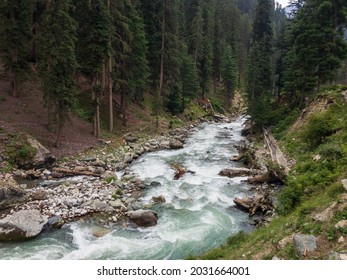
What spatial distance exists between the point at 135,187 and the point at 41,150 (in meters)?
7.29

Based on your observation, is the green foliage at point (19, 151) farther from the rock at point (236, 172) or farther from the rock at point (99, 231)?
the rock at point (236, 172)

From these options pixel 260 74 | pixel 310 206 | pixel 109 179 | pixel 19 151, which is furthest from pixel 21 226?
pixel 260 74

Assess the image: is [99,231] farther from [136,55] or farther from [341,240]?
[136,55]

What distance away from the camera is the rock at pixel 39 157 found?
20.4 meters

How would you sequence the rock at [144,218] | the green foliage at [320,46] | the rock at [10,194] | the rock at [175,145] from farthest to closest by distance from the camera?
the rock at [175,145], the green foliage at [320,46], the rock at [10,194], the rock at [144,218]

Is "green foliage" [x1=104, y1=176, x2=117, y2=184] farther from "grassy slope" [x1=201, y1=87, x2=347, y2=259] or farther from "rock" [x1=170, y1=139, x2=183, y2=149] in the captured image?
"rock" [x1=170, y1=139, x2=183, y2=149]

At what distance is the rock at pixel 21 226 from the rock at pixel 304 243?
1007cm

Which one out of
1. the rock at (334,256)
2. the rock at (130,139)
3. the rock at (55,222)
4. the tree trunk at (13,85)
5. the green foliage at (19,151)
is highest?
the tree trunk at (13,85)

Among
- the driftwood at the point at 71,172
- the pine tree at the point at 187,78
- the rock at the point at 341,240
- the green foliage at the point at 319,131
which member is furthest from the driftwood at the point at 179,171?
the pine tree at the point at 187,78

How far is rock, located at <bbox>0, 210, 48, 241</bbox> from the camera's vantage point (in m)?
12.5

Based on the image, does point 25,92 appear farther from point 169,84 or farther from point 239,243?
point 239,243

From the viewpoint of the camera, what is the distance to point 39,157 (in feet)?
68.2

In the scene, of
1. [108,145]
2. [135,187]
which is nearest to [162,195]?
[135,187]

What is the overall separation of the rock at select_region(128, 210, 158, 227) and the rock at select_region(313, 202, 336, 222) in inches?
289
